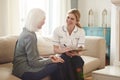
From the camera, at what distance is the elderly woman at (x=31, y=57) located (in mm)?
2230

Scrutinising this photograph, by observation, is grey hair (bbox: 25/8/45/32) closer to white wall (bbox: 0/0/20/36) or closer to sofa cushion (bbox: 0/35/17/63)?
sofa cushion (bbox: 0/35/17/63)

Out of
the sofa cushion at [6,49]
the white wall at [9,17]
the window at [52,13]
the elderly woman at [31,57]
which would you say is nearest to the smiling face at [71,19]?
the elderly woman at [31,57]

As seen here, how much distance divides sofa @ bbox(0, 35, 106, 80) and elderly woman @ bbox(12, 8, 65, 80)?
11 cm

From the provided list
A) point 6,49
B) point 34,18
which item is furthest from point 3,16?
point 34,18

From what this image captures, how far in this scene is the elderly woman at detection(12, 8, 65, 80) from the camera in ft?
7.32

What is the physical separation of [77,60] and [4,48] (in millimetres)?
873

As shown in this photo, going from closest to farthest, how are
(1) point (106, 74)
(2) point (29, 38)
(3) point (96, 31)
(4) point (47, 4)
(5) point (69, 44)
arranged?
(2) point (29, 38), (1) point (106, 74), (5) point (69, 44), (4) point (47, 4), (3) point (96, 31)

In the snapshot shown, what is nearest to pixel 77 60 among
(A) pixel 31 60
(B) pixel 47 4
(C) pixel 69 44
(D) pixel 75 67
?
(D) pixel 75 67

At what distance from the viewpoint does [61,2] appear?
15.6ft

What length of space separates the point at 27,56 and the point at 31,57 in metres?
0.05

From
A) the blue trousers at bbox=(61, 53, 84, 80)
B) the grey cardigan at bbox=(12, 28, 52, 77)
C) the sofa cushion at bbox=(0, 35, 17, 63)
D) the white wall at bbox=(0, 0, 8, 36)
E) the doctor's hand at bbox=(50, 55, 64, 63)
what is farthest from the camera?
the white wall at bbox=(0, 0, 8, 36)

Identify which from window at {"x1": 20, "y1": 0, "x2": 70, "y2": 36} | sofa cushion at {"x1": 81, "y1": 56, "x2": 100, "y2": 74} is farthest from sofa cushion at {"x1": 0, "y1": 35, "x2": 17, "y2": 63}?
window at {"x1": 20, "y1": 0, "x2": 70, "y2": 36}

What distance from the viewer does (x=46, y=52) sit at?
3324 mm

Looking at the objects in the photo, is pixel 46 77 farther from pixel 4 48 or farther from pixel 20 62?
pixel 4 48
